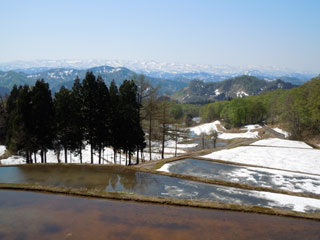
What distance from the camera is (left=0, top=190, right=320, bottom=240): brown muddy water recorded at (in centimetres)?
960

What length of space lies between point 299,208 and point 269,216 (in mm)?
3084

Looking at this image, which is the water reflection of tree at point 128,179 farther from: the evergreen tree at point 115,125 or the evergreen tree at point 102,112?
the evergreen tree at point 115,125

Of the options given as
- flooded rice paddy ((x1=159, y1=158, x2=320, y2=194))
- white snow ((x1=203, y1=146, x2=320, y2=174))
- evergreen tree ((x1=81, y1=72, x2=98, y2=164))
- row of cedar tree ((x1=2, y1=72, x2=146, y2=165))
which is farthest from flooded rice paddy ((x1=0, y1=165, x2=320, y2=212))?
white snow ((x1=203, y1=146, x2=320, y2=174))

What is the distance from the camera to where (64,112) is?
27.8 metres

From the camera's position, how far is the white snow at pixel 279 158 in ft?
82.5

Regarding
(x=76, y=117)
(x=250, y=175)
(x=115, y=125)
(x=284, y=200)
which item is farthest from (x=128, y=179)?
(x=76, y=117)

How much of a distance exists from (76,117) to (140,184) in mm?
14690

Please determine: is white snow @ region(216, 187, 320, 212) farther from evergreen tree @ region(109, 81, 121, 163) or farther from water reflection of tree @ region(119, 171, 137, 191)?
evergreen tree @ region(109, 81, 121, 163)

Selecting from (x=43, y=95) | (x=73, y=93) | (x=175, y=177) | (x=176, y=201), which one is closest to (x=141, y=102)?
(x=73, y=93)

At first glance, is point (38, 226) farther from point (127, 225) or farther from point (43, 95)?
point (43, 95)

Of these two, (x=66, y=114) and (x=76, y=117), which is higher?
(x=66, y=114)

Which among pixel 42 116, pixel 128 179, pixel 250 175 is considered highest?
pixel 42 116

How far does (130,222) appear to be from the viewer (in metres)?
10.6

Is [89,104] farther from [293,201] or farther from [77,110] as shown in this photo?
[293,201]
